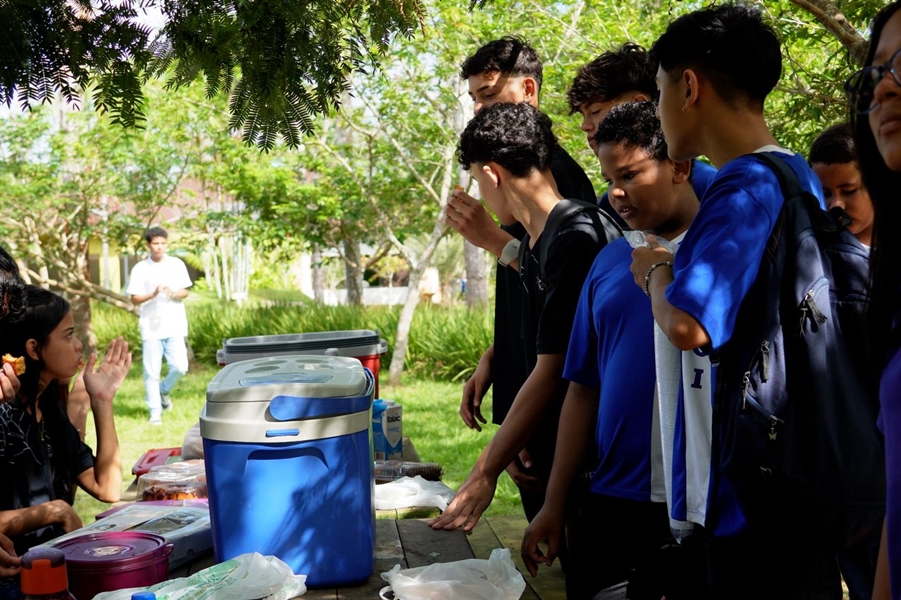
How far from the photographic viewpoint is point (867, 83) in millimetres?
1303

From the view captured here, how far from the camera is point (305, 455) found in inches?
103

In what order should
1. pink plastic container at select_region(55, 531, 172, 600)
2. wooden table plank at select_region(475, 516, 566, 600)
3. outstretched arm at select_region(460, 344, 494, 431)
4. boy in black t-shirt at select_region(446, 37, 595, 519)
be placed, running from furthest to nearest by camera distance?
outstretched arm at select_region(460, 344, 494, 431) < boy in black t-shirt at select_region(446, 37, 595, 519) < wooden table plank at select_region(475, 516, 566, 600) < pink plastic container at select_region(55, 531, 172, 600)

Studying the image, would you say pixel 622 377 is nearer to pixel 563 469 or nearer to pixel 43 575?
pixel 563 469

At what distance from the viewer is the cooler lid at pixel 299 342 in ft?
15.5

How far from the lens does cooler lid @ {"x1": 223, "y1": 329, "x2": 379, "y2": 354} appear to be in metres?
4.73

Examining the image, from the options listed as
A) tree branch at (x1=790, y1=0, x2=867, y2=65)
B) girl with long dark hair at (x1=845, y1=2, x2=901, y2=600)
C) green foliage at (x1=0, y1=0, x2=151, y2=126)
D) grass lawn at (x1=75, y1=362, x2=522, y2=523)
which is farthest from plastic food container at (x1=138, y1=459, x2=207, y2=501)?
tree branch at (x1=790, y1=0, x2=867, y2=65)

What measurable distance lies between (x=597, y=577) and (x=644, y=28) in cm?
766

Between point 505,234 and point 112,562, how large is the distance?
162cm

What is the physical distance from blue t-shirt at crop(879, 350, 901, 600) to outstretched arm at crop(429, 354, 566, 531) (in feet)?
4.24

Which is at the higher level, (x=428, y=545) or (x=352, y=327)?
(x=352, y=327)

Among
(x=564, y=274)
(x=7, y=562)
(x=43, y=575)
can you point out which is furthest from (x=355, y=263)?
(x=43, y=575)

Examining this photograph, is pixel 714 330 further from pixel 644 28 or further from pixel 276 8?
pixel 644 28

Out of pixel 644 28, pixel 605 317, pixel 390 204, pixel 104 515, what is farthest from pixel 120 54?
pixel 390 204

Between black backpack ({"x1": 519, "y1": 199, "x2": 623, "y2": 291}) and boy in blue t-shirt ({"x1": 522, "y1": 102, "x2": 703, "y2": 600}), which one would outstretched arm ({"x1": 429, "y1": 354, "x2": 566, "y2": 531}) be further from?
black backpack ({"x1": 519, "y1": 199, "x2": 623, "y2": 291})
